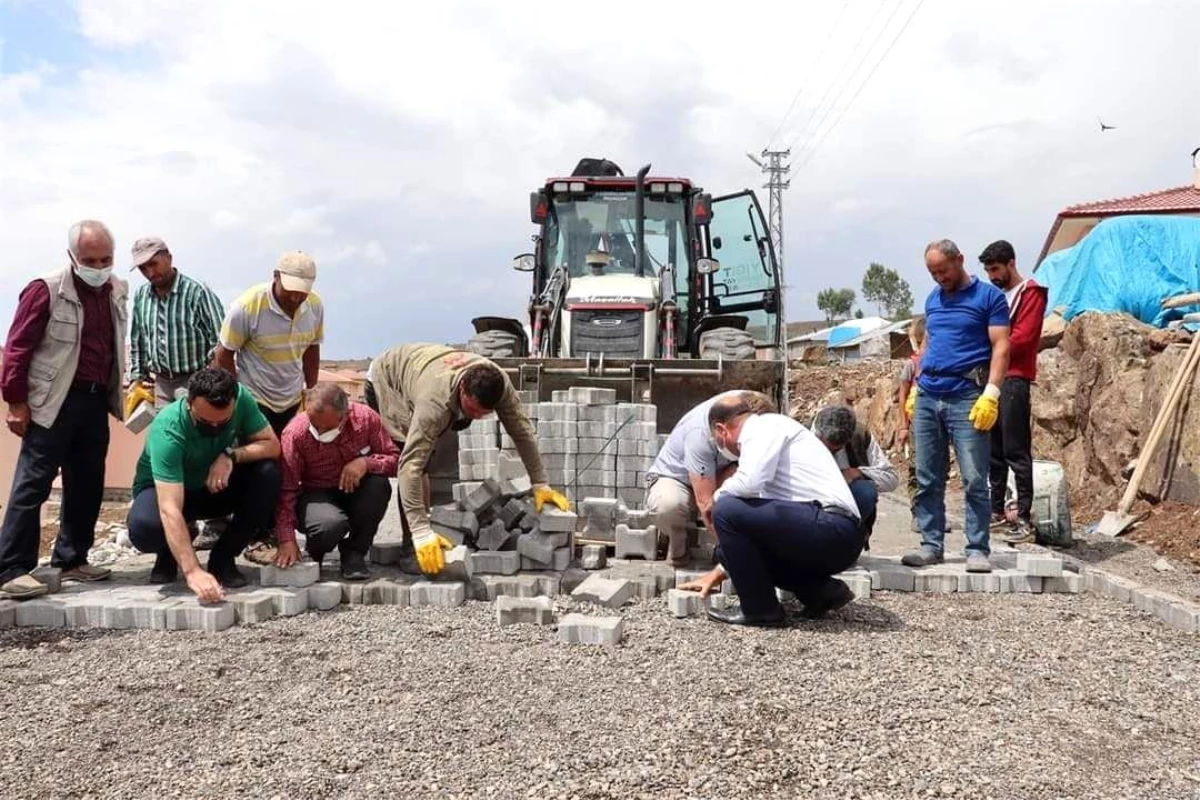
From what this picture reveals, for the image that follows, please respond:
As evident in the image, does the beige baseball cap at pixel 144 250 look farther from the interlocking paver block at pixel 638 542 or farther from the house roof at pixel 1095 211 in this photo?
the house roof at pixel 1095 211

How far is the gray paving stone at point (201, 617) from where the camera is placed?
12.5 feet

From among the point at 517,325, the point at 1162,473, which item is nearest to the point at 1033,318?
the point at 1162,473

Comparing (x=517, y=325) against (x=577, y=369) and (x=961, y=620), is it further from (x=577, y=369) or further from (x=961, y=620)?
(x=961, y=620)

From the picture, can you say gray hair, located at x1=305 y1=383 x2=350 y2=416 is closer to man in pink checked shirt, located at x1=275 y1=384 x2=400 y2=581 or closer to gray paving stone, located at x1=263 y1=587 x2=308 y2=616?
man in pink checked shirt, located at x1=275 y1=384 x2=400 y2=581

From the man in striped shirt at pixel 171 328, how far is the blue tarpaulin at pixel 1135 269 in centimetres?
961

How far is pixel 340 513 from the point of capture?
14.5 feet

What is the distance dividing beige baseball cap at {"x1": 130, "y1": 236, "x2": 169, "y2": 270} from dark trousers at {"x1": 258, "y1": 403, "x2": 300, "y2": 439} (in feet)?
3.12

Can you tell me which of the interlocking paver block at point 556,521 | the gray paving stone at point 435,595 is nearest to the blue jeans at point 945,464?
the interlocking paver block at point 556,521

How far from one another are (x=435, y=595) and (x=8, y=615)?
1.87 m

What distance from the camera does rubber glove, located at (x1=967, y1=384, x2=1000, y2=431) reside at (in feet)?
14.9

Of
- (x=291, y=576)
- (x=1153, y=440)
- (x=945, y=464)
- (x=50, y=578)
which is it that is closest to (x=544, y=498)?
(x=291, y=576)

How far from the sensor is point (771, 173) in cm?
2459

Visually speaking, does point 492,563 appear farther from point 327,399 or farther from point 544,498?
point 327,399

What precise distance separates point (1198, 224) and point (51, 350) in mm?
12726
